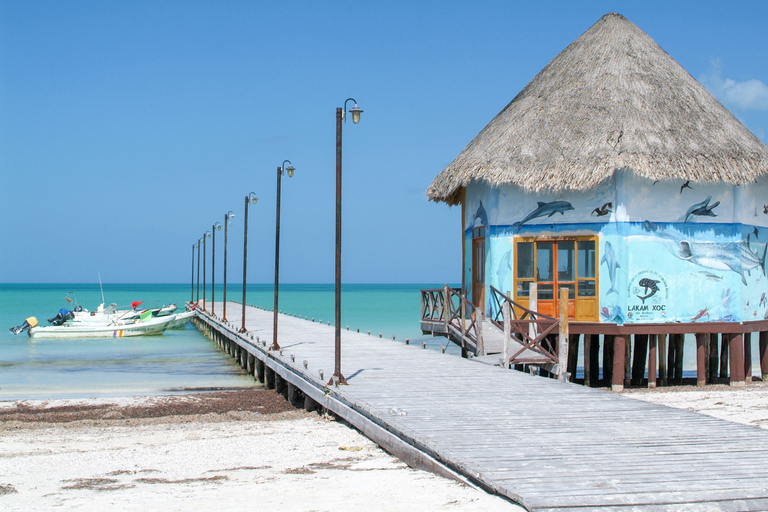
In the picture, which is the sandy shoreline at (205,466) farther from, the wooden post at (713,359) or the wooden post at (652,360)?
the wooden post at (713,359)

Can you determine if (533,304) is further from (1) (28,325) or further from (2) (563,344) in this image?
(1) (28,325)

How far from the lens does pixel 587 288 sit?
58.2 ft

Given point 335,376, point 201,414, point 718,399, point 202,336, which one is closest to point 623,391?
point 718,399

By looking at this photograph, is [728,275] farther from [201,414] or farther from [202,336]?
[202,336]

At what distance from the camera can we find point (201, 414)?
595 inches

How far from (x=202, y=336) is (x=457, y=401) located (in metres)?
35.6

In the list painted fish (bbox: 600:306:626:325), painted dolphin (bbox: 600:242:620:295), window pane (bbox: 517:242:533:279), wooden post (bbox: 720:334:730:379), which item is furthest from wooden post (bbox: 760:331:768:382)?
window pane (bbox: 517:242:533:279)

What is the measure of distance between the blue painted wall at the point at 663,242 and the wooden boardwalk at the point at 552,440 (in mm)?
4616

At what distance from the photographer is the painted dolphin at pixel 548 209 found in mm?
17812

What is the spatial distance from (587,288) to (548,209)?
1.90m

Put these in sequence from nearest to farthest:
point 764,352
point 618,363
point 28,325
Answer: point 618,363, point 764,352, point 28,325

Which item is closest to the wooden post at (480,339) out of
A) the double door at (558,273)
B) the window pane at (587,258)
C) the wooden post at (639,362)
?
the double door at (558,273)

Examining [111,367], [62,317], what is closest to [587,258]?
[111,367]

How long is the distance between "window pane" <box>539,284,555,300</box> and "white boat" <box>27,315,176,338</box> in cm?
2866
